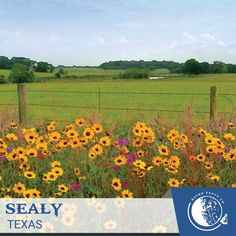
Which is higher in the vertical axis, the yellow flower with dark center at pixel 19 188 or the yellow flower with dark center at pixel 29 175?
the yellow flower with dark center at pixel 29 175

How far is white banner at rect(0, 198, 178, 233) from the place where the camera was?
312cm

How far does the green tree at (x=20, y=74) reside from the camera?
33650 millimetres

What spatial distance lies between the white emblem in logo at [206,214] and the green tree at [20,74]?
30.7 meters

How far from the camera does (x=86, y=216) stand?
3.20m

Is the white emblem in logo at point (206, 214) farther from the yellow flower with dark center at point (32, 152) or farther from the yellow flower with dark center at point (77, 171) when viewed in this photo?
the yellow flower with dark center at point (32, 152)

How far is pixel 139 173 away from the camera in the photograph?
3.65m

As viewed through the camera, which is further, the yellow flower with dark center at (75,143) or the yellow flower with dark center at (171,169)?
the yellow flower with dark center at (75,143)

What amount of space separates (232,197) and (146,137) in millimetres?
1212

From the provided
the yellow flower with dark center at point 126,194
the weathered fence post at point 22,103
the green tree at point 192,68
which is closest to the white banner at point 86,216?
the yellow flower with dark center at point 126,194

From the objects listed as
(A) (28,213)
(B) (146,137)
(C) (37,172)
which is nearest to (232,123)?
(B) (146,137)

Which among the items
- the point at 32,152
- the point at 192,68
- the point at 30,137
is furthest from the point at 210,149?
the point at 192,68

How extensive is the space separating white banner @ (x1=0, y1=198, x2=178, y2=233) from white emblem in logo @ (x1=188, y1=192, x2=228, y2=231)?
192mm

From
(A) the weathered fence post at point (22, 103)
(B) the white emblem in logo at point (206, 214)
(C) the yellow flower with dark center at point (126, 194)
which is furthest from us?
(A) the weathered fence post at point (22, 103)

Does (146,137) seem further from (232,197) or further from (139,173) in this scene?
(232,197)
